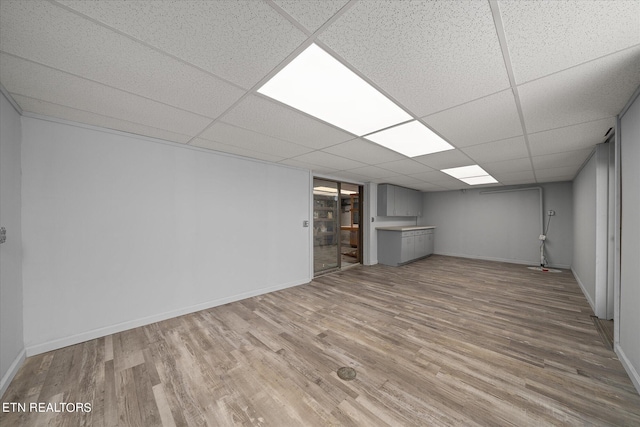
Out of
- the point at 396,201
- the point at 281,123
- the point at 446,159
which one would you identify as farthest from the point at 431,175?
the point at 281,123

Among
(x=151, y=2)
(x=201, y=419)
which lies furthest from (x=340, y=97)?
(x=201, y=419)

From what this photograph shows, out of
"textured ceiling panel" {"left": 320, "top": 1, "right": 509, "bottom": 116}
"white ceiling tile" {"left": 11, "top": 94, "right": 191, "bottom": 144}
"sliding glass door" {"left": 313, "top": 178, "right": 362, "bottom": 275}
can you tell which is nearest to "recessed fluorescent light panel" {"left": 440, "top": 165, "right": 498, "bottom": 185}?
"sliding glass door" {"left": 313, "top": 178, "right": 362, "bottom": 275}

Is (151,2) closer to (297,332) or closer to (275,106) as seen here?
(275,106)

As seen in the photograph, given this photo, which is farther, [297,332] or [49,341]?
[297,332]

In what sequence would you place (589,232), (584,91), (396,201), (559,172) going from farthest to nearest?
1. (396,201)
2. (559,172)
3. (589,232)
4. (584,91)

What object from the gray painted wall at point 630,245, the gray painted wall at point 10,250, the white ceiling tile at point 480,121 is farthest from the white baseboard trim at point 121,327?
the gray painted wall at point 630,245

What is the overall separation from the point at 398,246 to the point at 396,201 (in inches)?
54.2

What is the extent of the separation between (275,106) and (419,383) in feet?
8.50

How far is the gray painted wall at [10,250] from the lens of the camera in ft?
5.80

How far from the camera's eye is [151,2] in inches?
39.6

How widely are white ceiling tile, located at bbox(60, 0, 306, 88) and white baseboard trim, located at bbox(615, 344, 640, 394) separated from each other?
3.41 m

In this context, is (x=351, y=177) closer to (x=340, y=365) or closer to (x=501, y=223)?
(x=340, y=365)

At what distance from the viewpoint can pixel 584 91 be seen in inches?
65.5

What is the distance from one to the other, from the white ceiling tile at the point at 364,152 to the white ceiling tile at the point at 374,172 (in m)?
0.49
